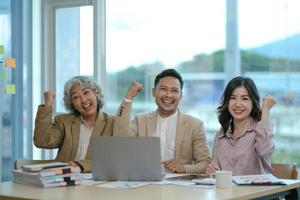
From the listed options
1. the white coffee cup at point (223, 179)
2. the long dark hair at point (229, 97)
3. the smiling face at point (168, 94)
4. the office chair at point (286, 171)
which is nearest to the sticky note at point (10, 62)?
the smiling face at point (168, 94)

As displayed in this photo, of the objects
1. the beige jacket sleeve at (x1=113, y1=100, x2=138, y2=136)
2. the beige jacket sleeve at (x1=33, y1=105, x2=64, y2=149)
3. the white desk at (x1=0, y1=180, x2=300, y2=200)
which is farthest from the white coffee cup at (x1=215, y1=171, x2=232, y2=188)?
the beige jacket sleeve at (x1=33, y1=105, x2=64, y2=149)

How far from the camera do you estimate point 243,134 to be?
3.27 m

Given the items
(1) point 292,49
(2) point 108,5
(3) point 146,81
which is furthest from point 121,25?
(1) point 292,49

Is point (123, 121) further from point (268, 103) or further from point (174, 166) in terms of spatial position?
point (268, 103)

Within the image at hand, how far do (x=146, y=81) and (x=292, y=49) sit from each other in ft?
4.50

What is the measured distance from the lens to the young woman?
3.19 meters

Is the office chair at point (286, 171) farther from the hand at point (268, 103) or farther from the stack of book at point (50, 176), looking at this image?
the stack of book at point (50, 176)

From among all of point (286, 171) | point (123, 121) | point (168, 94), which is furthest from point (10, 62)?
point (286, 171)

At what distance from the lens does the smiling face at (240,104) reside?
3297 mm

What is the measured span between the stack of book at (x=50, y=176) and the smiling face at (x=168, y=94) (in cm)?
98

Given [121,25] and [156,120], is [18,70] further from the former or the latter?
[156,120]

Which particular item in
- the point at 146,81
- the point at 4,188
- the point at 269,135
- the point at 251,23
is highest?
the point at 251,23

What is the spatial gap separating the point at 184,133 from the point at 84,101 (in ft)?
2.33

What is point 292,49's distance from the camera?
4227 mm
